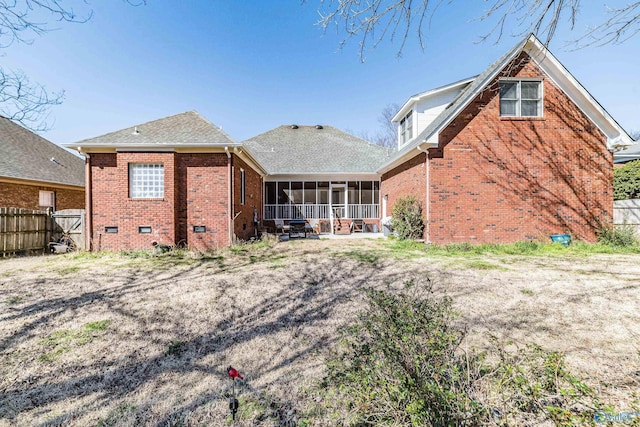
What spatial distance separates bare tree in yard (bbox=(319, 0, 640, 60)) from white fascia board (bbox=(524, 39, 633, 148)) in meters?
7.12

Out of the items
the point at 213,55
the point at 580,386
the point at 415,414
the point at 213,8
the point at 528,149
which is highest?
the point at 213,55

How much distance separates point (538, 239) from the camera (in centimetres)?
1010

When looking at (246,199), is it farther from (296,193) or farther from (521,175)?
(521,175)

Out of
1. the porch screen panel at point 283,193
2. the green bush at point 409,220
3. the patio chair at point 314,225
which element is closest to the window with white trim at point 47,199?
the porch screen panel at point 283,193

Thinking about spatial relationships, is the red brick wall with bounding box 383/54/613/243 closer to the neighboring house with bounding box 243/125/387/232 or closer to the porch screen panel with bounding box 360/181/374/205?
the neighboring house with bounding box 243/125/387/232

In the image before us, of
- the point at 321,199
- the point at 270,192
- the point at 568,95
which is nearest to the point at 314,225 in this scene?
the point at 321,199

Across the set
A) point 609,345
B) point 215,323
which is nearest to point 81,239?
point 215,323

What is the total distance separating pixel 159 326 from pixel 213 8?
7.24m

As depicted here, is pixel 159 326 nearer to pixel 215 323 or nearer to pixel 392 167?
pixel 215 323

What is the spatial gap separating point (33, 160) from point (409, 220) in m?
18.8

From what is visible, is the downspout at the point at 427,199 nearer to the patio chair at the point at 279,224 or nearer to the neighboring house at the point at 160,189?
the neighboring house at the point at 160,189

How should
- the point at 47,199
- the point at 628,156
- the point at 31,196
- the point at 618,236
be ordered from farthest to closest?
1. the point at 628,156
2. the point at 47,199
3. the point at 31,196
4. the point at 618,236

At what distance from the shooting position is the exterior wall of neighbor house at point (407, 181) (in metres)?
10.7

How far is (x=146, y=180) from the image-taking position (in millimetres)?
10055
